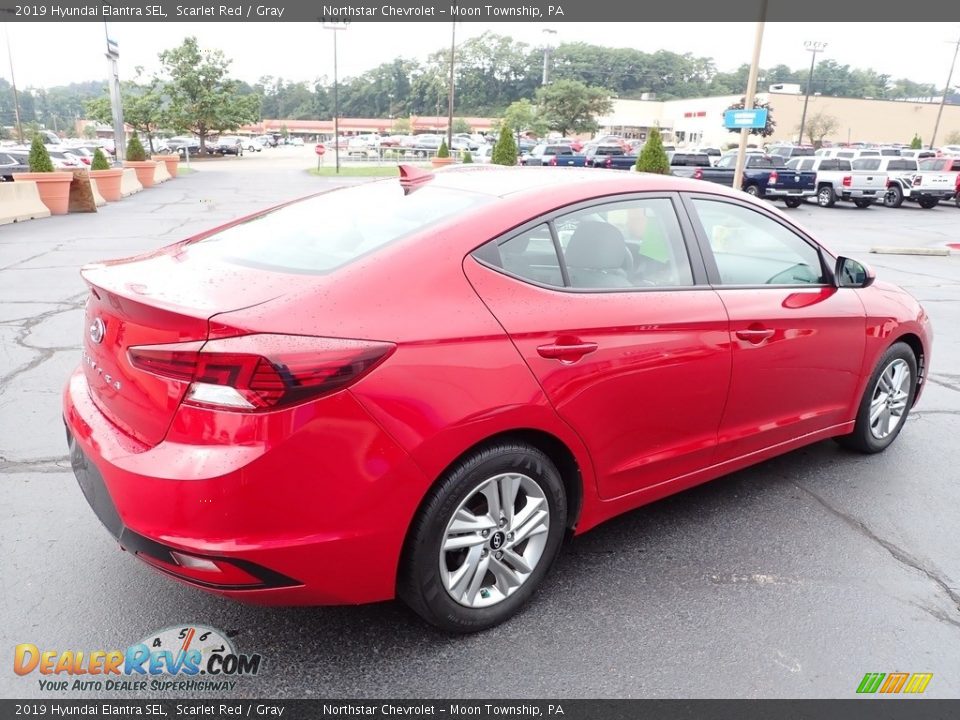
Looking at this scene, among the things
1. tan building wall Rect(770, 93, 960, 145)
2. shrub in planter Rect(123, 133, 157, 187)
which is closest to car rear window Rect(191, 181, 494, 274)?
shrub in planter Rect(123, 133, 157, 187)

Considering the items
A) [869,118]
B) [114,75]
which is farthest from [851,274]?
[869,118]

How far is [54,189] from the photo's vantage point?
1686 centimetres

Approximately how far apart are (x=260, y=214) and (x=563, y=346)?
68.0 inches

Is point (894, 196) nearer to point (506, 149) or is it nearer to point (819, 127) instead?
point (506, 149)

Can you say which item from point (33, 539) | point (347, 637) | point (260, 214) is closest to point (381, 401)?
point (347, 637)

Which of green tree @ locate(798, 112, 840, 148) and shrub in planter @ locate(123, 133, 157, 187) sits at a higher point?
green tree @ locate(798, 112, 840, 148)

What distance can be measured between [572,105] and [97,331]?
223 ft

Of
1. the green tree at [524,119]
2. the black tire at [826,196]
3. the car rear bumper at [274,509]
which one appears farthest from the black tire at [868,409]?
the green tree at [524,119]

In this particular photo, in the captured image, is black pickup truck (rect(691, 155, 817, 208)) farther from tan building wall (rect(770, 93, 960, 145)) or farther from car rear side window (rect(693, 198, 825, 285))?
tan building wall (rect(770, 93, 960, 145))

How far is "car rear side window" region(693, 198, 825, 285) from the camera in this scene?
135 inches

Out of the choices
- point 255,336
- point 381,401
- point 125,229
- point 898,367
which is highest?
point 255,336

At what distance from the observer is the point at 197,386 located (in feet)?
7.09

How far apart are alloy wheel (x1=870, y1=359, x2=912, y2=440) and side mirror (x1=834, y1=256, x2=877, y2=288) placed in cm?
63

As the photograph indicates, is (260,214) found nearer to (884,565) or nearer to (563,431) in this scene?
(563,431)
